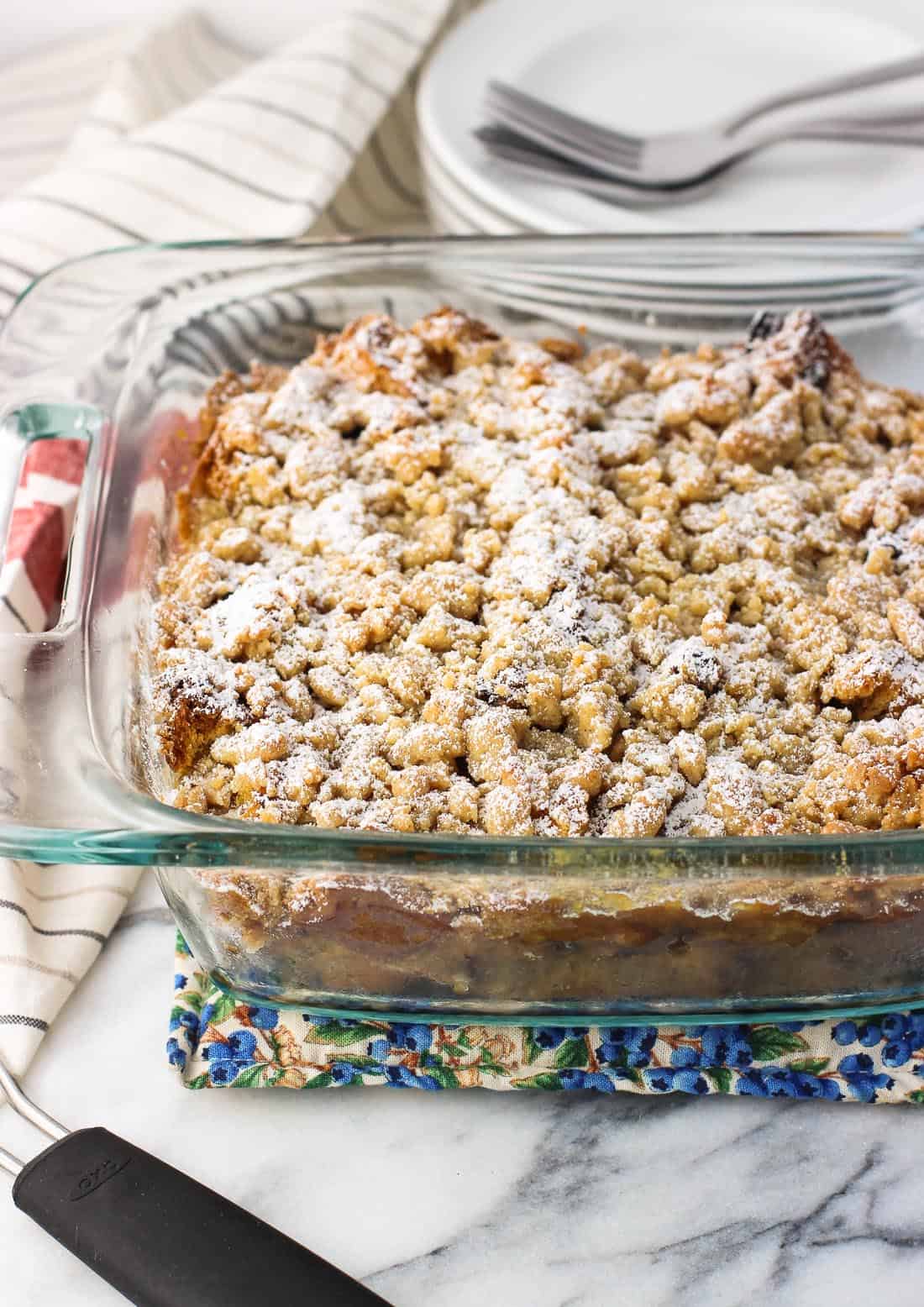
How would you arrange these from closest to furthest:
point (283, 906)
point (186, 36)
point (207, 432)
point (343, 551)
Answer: point (283, 906), point (343, 551), point (207, 432), point (186, 36)

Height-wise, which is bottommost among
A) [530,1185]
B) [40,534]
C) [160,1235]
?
[530,1185]

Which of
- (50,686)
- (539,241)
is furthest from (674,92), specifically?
(50,686)

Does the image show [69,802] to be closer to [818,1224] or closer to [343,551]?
[343,551]

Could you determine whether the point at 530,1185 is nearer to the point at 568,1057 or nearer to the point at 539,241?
the point at 568,1057

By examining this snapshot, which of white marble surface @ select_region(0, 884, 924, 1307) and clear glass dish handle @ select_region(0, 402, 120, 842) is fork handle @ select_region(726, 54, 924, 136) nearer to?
clear glass dish handle @ select_region(0, 402, 120, 842)

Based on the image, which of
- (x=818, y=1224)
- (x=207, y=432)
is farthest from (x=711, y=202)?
(x=818, y=1224)

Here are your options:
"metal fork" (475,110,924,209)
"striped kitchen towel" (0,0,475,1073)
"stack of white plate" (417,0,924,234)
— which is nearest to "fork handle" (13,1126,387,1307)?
"striped kitchen towel" (0,0,475,1073)
